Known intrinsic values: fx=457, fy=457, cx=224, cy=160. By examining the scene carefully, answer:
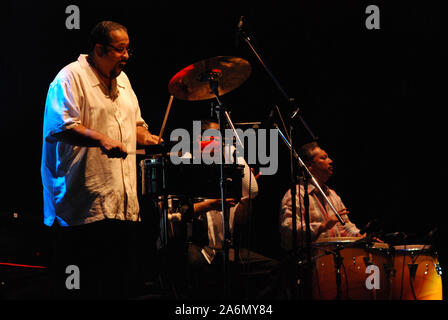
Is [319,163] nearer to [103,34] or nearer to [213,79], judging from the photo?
[213,79]

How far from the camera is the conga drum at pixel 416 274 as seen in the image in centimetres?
352

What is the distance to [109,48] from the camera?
8.99 feet

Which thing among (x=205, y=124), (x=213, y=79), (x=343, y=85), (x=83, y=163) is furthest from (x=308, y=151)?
(x=83, y=163)

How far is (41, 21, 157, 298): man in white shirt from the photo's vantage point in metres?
→ 2.49

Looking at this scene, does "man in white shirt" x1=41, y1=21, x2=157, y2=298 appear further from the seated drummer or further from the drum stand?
the seated drummer

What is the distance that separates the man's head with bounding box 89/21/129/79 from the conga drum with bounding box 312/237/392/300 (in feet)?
6.74

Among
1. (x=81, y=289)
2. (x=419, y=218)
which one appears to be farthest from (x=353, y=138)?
(x=81, y=289)

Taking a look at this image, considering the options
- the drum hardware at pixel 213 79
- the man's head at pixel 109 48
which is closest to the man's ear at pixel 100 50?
the man's head at pixel 109 48

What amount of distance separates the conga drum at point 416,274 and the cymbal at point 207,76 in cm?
180

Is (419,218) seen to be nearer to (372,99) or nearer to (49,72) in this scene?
(372,99)

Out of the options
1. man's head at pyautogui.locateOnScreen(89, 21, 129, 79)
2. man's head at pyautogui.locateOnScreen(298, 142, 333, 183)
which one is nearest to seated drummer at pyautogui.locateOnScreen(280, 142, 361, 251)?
man's head at pyautogui.locateOnScreen(298, 142, 333, 183)

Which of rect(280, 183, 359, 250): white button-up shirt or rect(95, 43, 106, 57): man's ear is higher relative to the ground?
rect(95, 43, 106, 57): man's ear

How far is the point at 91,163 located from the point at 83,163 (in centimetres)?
4

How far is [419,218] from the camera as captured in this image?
4.80 meters
